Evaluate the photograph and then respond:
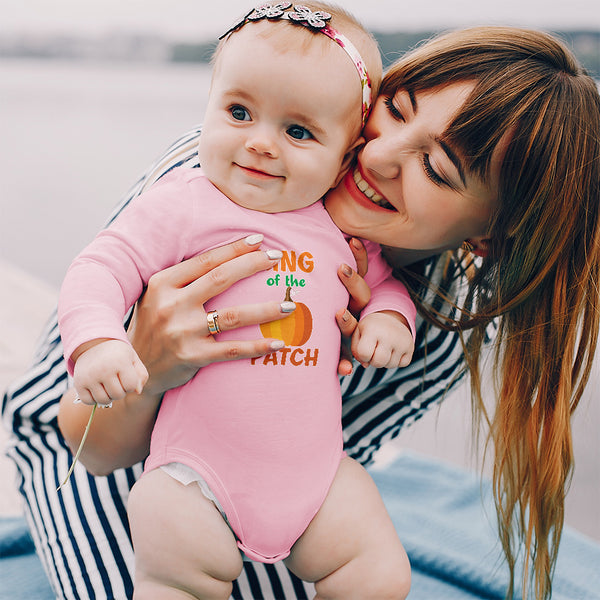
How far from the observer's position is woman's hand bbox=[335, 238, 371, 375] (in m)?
0.83

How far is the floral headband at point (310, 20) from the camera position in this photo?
770mm

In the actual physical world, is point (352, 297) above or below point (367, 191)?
below

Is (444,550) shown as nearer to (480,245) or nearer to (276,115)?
(480,245)

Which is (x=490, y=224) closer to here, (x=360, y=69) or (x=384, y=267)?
(x=384, y=267)

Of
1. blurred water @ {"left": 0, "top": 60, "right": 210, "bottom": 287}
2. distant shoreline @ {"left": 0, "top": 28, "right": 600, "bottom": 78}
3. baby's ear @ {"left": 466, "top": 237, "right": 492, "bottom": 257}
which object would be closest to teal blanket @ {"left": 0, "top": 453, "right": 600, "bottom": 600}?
baby's ear @ {"left": 466, "top": 237, "right": 492, "bottom": 257}

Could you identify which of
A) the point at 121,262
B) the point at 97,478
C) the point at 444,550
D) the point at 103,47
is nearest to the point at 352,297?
the point at 121,262

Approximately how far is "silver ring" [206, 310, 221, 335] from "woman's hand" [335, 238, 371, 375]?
134 millimetres

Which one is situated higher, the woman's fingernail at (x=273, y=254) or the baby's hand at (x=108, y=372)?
the woman's fingernail at (x=273, y=254)

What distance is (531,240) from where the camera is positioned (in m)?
0.88

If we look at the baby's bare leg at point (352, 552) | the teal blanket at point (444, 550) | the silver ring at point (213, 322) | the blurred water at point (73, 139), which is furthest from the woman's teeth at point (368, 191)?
the blurred water at point (73, 139)

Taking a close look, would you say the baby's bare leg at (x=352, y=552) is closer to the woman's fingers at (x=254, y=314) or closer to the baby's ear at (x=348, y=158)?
the woman's fingers at (x=254, y=314)

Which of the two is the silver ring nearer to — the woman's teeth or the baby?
the baby

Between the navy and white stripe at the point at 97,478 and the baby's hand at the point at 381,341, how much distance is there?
0.21m

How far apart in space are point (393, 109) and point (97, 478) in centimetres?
69
